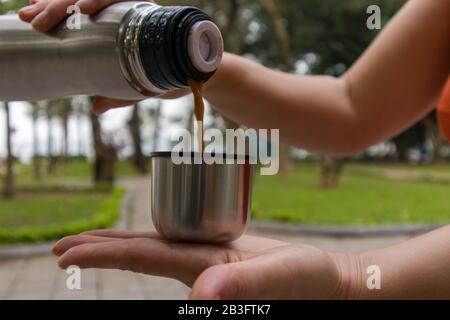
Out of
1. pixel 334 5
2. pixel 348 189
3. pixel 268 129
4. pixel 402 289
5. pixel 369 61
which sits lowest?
pixel 348 189

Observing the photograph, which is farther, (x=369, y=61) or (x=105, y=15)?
(x=369, y=61)

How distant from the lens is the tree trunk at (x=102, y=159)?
5.93 m

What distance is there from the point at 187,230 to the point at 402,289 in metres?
0.23

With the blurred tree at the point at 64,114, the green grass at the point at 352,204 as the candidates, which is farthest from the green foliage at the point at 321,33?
the blurred tree at the point at 64,114

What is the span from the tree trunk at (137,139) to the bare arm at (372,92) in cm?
557

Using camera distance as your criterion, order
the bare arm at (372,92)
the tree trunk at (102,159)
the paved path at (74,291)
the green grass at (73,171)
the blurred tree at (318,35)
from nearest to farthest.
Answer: the bare arm at (372,92)
the paved path at (74,291)
the tree trunk at (102,159)
the blurred tree at (318,35)
the green grass at (73,171)

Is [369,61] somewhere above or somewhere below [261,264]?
above

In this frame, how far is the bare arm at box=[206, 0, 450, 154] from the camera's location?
1.01 metres

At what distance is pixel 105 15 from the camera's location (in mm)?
544

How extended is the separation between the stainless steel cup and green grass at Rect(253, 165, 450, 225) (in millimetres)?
3164

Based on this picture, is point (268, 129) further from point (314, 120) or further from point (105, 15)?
point (105, 15)

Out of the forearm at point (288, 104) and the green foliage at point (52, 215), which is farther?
the green foliage at point (52, 215)

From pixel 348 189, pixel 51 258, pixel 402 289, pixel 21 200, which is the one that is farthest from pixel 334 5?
pixel 402 289

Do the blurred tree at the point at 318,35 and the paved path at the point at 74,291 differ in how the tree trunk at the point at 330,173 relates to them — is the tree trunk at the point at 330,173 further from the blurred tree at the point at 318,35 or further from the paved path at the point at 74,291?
the paved path at the point at 74,291
